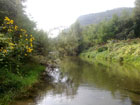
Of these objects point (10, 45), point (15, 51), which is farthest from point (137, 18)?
point (10, 45)

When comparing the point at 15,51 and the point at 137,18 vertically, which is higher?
the point at 137,18

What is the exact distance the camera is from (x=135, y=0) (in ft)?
152

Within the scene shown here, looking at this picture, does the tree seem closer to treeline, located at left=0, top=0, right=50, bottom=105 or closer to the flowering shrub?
treeline, located at left=0, top=0, right=50, bottom=105

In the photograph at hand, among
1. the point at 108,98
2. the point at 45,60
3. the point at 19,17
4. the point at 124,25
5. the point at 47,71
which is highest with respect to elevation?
the point at 124,25

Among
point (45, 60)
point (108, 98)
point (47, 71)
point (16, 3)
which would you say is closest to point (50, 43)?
point (45, 60)

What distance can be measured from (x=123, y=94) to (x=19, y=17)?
823 centimetres

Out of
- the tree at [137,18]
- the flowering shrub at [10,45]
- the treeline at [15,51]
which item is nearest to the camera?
the flowering shrub at [10,45]

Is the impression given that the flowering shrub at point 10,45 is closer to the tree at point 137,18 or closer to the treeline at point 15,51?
the treeline at point 15,51

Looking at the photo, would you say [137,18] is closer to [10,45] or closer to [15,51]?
[15,51]

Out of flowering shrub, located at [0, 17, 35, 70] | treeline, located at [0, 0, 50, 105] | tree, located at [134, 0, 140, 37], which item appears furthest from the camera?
tree, located at [134, 0, 140, 37]

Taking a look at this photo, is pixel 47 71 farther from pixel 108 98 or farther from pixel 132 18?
pixel 132 18

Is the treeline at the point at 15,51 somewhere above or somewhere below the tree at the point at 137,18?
below

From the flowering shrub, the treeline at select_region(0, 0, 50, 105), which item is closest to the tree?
the treeline at select_region(0, 0, 50, 105)

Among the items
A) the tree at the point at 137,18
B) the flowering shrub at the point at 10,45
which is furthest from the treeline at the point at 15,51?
the tree at the point at 137,18
